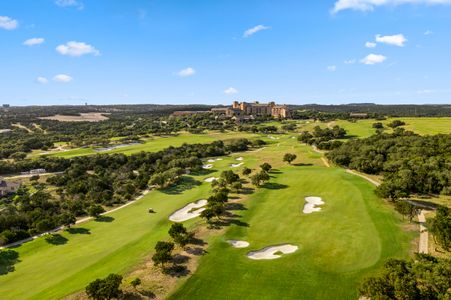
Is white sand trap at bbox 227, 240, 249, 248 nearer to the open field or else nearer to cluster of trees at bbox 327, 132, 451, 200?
the open field

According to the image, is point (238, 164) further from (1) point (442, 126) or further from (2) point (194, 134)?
(1) point (442, 126)

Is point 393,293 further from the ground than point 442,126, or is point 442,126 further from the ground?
point 442,126

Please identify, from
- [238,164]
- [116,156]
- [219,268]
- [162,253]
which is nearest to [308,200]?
[219,268]

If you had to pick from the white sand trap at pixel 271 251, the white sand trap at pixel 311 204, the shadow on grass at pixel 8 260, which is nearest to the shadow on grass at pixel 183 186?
the white sand trap at pixel 311 204

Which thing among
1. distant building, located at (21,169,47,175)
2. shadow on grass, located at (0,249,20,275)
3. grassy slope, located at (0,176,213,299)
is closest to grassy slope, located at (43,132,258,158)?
distant building, located at (21,169,47,175)

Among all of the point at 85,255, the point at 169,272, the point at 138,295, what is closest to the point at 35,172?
the point at 85,255

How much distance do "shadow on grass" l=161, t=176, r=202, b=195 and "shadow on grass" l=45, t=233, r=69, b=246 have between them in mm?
24332

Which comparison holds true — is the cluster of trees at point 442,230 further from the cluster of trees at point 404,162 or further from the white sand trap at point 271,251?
the white sand trap at point 271,251

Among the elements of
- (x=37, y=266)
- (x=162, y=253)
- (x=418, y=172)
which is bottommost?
(x=37, y=266)

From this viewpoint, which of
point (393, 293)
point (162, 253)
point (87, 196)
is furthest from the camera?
point (87, 196)

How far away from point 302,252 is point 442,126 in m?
110

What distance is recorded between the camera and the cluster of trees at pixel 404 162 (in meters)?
55.2

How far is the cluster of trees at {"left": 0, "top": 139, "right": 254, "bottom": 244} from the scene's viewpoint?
5159 centimetres

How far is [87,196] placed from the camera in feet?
218
